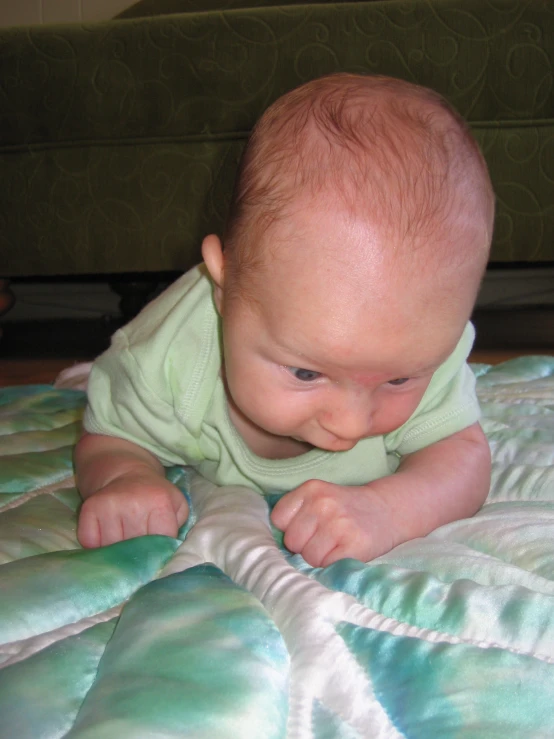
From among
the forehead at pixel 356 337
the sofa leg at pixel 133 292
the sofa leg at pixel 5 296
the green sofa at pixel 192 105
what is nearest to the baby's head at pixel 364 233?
the forehead at pixel 356 337

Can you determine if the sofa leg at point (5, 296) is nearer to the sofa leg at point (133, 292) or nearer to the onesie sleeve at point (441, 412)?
the sofa leg at point (133, 292)

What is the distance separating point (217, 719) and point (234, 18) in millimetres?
1417

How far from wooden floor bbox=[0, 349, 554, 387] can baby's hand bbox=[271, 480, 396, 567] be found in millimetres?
1022

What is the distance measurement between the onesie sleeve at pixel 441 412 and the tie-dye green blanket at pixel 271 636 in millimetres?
142

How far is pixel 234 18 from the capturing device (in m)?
1.50

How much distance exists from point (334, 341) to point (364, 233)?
0.24 feet

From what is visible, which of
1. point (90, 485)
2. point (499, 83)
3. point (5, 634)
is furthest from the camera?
point (499, 83)

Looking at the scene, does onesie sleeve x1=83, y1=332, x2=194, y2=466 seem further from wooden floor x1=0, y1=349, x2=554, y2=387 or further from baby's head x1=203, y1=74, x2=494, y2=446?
wooden floor x1=0, y1=349, x2=554, y2=387

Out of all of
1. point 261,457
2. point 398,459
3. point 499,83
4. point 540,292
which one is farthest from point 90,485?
point 540,292

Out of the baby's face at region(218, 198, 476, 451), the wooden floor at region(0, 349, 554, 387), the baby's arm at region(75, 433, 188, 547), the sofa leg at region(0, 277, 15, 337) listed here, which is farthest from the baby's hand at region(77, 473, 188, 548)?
the sofa leg at region(0, 277, 15, 337)

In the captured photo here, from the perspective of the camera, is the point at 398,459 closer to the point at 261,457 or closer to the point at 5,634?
the point at 261,457

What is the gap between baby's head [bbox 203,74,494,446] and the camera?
51cm

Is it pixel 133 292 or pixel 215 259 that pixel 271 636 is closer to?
pixel 215 259

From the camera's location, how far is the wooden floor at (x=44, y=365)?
5.11 ft
